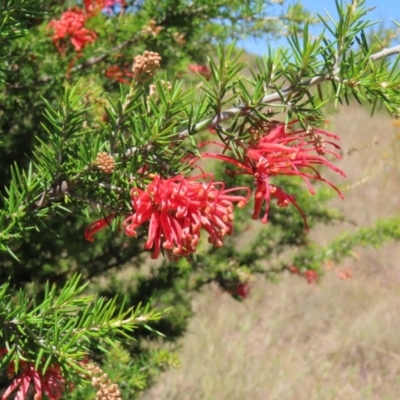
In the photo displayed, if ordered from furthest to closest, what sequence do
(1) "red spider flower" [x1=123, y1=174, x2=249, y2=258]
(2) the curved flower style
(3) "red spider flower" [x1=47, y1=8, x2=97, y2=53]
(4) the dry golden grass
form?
(4) the dry golden grass < (2) the curved flower style < (3) "red spider flower" [x1=47, y1=8, x2=97, y2=53] < (1) "red spider flower" [x1=123, y1=174, x2=249, y2=258]

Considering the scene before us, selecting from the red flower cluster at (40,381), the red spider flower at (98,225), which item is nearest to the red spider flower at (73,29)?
the red spider flower at (98,225)

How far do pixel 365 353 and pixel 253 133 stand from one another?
4.12 m

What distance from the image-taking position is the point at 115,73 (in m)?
1.57

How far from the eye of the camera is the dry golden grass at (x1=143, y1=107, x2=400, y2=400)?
3.76 m

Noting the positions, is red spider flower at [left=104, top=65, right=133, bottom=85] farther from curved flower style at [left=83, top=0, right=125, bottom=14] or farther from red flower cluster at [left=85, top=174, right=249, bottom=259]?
red flower cluster at [left=85, top=174, right=249, bottom=259]

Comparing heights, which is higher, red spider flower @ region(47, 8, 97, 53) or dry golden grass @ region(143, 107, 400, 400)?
red spider flower @ region(47, 8, 97, 53)

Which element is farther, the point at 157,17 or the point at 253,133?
the point at 157,17

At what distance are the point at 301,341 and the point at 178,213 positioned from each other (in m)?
4.32

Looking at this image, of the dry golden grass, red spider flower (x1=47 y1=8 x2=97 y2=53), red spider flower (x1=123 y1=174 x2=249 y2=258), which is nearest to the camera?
red spider flower (x1=123 y1=174 x2=249 y2=258)

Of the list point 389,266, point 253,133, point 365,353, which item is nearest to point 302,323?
point 365,353

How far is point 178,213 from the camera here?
2.11 feet

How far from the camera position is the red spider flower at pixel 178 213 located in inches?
25.5

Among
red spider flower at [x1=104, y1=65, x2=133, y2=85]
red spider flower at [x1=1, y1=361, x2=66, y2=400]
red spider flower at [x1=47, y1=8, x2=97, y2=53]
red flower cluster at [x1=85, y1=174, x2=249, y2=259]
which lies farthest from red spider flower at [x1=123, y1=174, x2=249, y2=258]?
red spider flower at [x1=104, y1=65, x2=133, y2=85]

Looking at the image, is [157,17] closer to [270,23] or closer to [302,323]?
[270,23]
